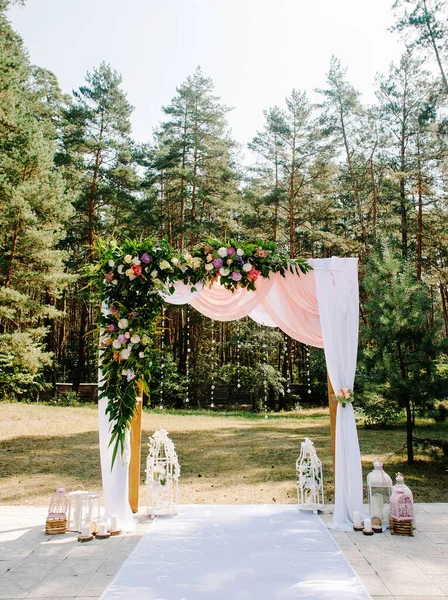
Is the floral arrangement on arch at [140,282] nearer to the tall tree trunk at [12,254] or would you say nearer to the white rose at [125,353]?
the white rose at [125,353]

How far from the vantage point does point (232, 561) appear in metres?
3.50

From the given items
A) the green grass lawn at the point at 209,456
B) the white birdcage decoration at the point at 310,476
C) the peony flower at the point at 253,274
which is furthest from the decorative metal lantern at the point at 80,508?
the peony flower at the point at 253,274

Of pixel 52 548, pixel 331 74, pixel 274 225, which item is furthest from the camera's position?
pixel 274 225

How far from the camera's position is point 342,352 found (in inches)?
187

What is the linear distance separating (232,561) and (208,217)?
54.3ft

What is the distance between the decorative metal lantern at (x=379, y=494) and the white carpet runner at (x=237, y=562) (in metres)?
0.53

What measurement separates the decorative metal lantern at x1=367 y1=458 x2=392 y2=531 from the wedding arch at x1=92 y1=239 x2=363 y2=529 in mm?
124

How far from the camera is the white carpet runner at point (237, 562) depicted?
2.98 meters

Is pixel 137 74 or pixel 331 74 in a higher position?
pixel 331 74

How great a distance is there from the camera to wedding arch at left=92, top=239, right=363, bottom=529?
4.46 metres

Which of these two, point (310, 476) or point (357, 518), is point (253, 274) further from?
point (357, 518)

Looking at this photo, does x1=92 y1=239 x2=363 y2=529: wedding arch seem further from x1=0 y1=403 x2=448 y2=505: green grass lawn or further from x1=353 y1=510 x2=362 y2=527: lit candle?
x1=0 y1=403 x2=448 y2=505: green grass lawn

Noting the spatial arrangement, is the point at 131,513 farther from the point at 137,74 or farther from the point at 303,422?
the point at 303,422

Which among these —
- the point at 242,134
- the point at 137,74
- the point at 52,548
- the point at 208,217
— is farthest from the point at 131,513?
the point at 242,134
